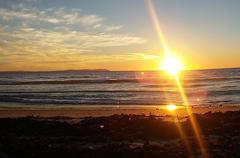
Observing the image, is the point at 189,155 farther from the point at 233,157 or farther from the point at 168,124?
the point at 168,124

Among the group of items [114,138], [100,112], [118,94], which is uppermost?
[118,94]

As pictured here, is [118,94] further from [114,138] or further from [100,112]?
[114,138]

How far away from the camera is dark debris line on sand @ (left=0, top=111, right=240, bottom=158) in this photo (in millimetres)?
10109

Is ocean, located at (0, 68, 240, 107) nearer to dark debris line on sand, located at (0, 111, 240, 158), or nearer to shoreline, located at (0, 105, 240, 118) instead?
shoreline, located at (0, 105, 240, 118)

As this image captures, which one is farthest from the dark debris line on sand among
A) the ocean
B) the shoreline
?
the ocean

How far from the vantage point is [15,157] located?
968 centimetres

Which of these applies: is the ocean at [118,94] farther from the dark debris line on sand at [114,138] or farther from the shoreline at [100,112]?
the dark debris line on sand at [114,138]

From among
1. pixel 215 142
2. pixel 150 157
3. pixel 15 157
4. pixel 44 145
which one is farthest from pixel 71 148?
Answer: pixel 215 142

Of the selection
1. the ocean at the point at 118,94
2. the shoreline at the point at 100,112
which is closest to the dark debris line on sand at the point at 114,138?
the shoreline at the point at 100,112

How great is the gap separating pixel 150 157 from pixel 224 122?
6.48m

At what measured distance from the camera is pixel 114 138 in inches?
494

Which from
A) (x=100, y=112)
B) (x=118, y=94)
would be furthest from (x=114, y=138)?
(x=118, y=94)

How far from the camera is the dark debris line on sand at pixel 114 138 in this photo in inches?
398

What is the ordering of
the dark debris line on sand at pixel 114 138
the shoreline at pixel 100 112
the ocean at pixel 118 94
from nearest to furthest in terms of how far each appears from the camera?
the dark debris line on sand at pixel 114 138 → the shoreline at pixel 100 112 → the ocean at pixel 118 94
